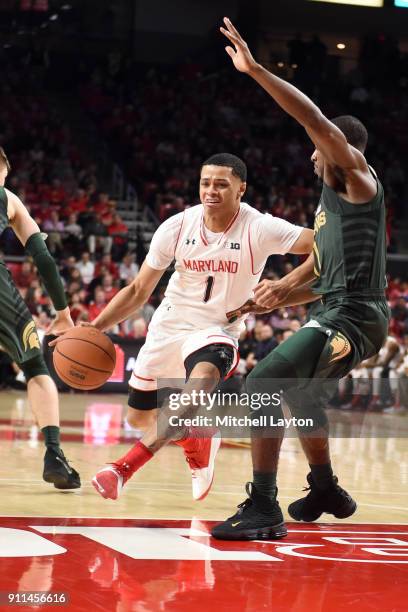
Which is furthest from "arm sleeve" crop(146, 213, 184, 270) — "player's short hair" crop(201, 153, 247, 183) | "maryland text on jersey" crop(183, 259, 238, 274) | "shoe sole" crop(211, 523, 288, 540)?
"shoe sole" crop(211, 523, 288, 540)

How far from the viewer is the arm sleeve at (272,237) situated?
19.3ft

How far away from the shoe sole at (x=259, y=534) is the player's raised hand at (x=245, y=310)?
109 cm

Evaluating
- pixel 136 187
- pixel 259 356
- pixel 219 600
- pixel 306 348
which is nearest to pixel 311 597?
pixel 219 600

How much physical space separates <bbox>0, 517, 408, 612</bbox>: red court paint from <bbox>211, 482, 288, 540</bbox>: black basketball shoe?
70mm

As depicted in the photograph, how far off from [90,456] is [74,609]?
15.3 feet

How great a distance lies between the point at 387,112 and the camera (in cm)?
2591

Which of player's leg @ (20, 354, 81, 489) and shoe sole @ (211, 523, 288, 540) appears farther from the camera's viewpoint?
player's leg @ (20, 354, 81, 489)

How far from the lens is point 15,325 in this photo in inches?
232

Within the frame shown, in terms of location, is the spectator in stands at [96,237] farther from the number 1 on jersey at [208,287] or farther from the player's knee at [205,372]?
the player's knee at [205,372]

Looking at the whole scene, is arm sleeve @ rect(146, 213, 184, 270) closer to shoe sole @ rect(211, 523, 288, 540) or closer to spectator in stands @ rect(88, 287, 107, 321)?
shoe sole @ rect(211, 523, 288, 540)

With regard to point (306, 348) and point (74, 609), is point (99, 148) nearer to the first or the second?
point (306, 348)

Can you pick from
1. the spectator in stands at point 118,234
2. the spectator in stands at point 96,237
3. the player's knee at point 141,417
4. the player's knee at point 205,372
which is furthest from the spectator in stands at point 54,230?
the player's knee at point 205,372

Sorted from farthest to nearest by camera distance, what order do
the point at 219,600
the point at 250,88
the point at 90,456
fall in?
the point at 250,88 → the point at 90,456 → the point at 219,600

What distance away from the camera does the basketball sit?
574cm
